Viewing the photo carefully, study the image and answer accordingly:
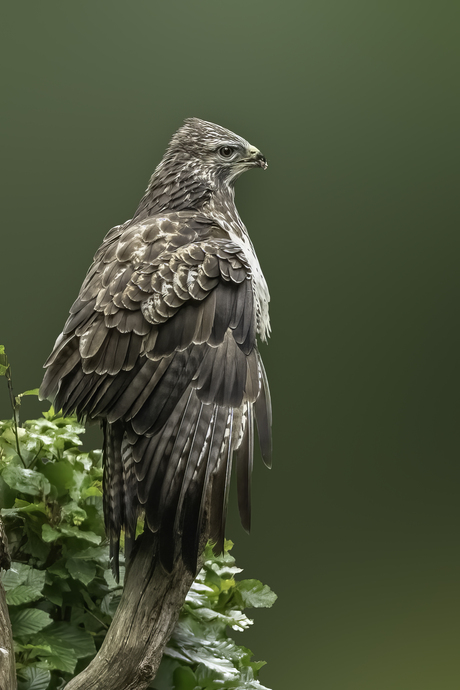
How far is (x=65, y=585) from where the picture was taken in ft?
5.27

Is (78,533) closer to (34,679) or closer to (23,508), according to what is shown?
(23,508)

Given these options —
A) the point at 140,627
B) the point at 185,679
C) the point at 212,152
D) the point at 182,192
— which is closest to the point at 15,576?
the point at 140,627

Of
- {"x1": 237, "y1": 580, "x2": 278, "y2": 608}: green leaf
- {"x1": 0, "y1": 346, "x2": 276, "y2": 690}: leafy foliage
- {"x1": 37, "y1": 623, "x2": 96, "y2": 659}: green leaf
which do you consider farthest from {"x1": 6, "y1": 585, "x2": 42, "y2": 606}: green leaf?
{"x1": 237, "y1": 580, "x2": 278, "y2": 608}: green leaf

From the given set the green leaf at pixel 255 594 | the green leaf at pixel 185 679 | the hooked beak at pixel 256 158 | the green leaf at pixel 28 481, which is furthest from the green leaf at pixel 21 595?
the hooked beak at pixel 256 158

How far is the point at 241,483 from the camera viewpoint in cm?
136

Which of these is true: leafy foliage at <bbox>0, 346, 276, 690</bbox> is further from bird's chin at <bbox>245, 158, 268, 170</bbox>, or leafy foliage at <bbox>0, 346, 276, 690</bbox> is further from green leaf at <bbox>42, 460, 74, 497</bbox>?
bird's chin at <bbox>245, 158, 268, 170</bbox>

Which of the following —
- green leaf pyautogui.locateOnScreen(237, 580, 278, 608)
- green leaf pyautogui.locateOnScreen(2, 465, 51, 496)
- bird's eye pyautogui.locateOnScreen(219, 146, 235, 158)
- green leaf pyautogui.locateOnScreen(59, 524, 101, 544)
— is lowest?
green leaf pyautogui.locateOnScreen(237, 580, 278, 608)

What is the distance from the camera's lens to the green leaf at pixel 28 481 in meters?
1.63

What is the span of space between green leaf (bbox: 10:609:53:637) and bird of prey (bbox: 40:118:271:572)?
196mm

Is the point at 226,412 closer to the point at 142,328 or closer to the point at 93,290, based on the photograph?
the point at 142,328

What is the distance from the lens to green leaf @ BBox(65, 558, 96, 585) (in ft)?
5.19

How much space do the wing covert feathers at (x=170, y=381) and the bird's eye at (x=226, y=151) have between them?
0.36 metres

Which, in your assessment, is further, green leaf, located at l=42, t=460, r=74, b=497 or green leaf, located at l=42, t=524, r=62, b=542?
green leaf, located at l=42, t=460, r=74, b=497

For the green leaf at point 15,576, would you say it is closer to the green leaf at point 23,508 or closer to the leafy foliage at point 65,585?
the leafy foliage at point 65,585
